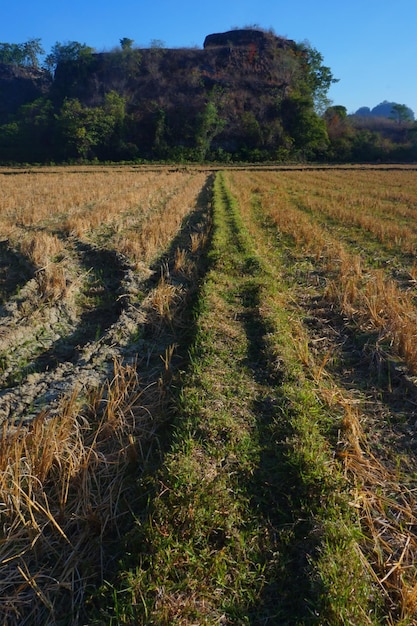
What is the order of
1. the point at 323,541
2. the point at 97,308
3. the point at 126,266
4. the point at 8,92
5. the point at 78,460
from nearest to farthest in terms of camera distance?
the point at 323,541 → the point at 78,460 → the point at 97,308 → the point at 126,266 → the point at 8,92

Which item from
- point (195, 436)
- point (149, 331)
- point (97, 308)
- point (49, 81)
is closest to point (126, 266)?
point (97, 308)

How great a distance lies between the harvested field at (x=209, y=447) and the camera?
6.52ft

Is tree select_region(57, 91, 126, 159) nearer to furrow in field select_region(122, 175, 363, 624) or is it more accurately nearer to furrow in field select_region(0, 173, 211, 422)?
furrow in field select_region(0, 173, 211, 422)

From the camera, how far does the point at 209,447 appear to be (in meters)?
2.80

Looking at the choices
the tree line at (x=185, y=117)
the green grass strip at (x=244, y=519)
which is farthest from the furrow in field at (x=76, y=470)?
the tree line at (x=185, y=117)

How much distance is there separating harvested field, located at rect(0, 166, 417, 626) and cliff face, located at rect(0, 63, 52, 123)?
78.7 m

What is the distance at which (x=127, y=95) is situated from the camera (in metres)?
60.0

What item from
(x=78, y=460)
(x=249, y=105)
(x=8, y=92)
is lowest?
(x=78, y=460)

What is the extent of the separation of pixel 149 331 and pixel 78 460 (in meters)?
2.43

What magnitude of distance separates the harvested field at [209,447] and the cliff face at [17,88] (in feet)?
258

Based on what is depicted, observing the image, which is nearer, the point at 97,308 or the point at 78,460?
the point at 78,460

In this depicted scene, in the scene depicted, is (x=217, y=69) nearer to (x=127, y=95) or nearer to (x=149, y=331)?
(x=127, y=95)

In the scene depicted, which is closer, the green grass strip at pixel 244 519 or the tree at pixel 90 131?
the green grass strip at pixel 244 519

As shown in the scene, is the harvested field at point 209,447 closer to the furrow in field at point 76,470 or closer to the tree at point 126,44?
the furrow in field at point 76,470
